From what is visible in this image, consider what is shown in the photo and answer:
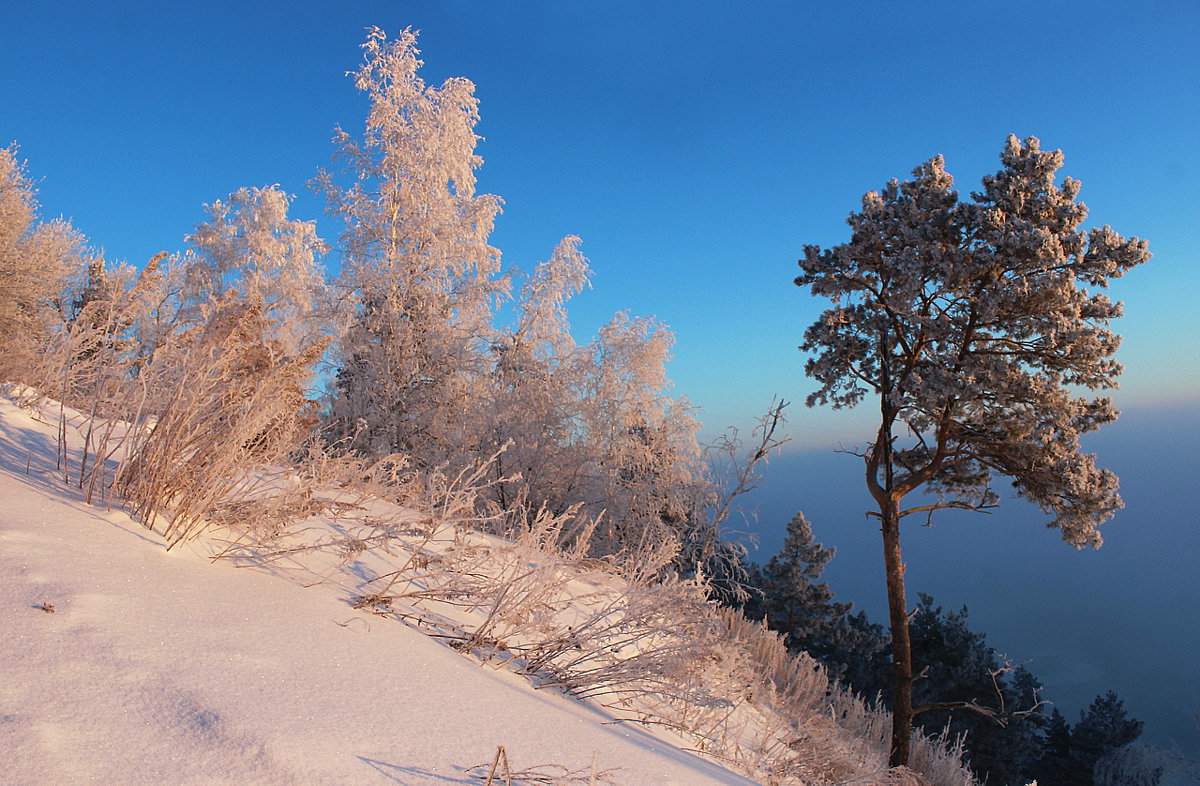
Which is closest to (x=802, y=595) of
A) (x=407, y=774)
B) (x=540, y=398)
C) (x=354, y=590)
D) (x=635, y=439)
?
(x=635, y=439)

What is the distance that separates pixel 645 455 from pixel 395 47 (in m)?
11.0

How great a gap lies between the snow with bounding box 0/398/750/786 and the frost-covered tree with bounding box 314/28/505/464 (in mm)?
9858

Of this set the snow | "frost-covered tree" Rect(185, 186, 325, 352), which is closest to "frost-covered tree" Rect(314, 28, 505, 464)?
"frost-covered tree" Rect(185, 186, 325, 352)

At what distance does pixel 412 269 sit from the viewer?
1305 centimetres

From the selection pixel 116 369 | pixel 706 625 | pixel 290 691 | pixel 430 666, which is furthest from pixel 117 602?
pixel 706 625

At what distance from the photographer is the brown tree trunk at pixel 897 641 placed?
283 inches

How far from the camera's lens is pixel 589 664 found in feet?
10.1

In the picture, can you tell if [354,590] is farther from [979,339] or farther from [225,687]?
[979,339]

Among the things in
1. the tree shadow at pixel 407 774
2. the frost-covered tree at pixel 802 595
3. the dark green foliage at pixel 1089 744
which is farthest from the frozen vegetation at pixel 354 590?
the dark green foliage at pixel 1089 744

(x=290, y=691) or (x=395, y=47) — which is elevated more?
(x=395, y=47)

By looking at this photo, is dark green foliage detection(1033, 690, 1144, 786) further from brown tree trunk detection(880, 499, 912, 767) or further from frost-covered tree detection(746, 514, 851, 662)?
brown tree trunk detection(880, 499, 912, 767)

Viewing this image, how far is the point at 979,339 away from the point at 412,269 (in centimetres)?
1064

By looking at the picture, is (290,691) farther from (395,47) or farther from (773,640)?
(395,47)

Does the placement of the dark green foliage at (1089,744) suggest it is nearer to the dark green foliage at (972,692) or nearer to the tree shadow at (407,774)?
the dark green foliage at (972,692)
